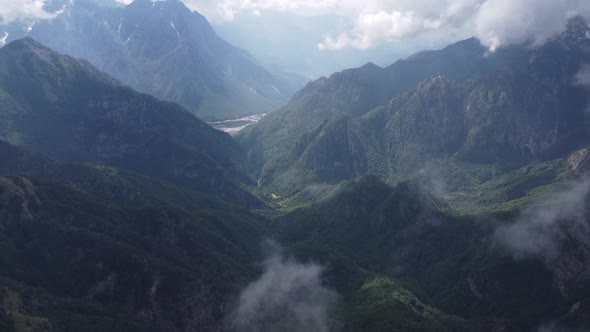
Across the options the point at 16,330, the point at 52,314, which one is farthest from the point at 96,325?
the point at 16,330

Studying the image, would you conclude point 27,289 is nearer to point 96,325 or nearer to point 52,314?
point 52,314

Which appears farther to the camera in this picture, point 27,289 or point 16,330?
point 27,289

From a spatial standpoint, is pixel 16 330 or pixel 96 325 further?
pixel 96 325

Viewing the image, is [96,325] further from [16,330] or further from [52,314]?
[16,330]

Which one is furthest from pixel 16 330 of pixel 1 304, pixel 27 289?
pixel 27 289

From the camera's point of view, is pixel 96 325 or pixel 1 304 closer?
pixel 1 304

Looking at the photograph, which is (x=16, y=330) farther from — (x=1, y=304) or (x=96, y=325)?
(x=96, y=325)
